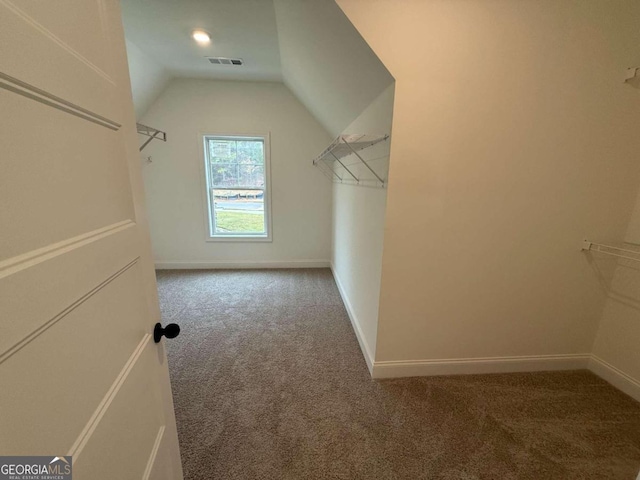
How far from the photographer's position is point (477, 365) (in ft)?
6.11

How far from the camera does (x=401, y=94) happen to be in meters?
1.40

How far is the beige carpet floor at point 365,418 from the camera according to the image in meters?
1.26

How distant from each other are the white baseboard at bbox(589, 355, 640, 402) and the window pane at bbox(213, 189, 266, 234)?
3.63 meters

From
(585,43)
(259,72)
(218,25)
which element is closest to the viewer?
(585,43)

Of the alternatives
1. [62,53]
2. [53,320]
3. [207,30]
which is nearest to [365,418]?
[53,320]

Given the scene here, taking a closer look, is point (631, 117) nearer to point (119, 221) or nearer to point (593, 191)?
point (593, 191)

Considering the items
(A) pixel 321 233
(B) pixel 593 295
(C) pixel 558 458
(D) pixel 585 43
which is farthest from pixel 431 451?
(A) pixel 321 233

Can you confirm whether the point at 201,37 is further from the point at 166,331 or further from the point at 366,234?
the point at 166,331

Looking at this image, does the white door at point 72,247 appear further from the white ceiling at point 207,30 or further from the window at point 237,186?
the window at point 237,186

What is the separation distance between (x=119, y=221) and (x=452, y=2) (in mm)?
1740

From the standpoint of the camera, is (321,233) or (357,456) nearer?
(357,456)

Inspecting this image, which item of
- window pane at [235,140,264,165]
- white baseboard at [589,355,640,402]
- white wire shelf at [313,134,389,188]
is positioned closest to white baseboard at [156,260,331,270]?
white wire shelf at [313,134,389,188]

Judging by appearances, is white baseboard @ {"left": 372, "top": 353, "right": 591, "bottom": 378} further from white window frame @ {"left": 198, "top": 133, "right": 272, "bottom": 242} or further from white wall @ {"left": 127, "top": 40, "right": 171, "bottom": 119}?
white wall @ {"left": 127, "top": 40, "right": 171, "bottom": 119}

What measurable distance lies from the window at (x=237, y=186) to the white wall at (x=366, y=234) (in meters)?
1.38
